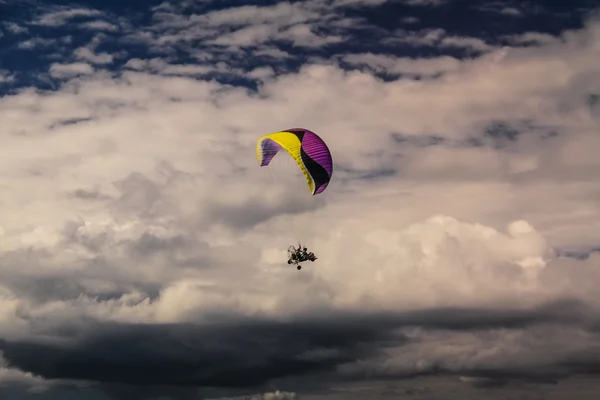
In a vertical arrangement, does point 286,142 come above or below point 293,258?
above

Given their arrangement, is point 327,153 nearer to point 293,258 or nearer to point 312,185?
point 312,185

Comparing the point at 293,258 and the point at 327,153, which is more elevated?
the point at 327,153

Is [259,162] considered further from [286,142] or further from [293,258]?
[293,258]

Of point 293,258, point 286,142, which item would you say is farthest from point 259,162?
point 293,258
